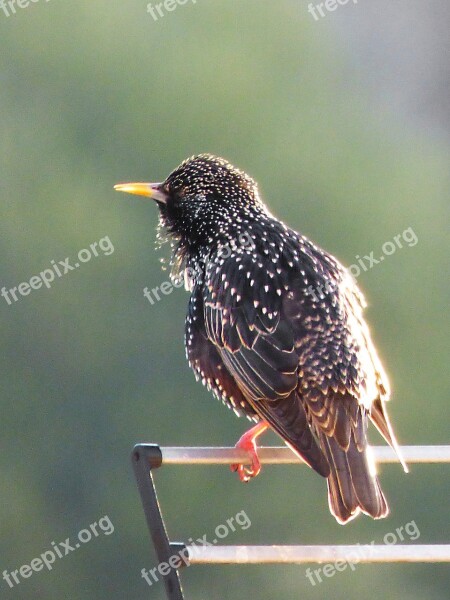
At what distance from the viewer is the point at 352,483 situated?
479 centimetres

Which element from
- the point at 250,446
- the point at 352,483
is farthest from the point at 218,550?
the point at 250,446

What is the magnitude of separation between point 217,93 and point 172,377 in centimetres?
495

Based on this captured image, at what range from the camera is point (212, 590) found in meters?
21.4

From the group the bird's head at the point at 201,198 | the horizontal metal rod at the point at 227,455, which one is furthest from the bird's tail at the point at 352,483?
the bird's head at the point at 201,198

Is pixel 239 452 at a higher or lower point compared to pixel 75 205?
lower

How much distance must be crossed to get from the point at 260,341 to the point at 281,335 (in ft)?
0.30

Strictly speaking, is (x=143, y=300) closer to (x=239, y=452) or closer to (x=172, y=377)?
(x=172, y=377)

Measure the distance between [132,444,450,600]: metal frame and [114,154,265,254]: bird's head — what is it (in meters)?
2.29

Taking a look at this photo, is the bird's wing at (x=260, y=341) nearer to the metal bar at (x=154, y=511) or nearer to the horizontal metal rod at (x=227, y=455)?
the horizontal metal rod at (x=227, y=455)

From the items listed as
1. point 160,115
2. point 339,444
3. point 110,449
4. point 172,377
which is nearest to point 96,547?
point 110,449

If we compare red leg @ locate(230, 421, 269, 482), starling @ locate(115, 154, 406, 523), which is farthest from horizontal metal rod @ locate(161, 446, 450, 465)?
red leg @ locate(230, 421, 269, 482)

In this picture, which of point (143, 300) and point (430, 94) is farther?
point (430, 94)

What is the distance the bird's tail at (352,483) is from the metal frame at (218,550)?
2.62ft

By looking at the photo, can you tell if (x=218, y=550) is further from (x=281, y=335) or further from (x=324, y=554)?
(x=281, y=335)
